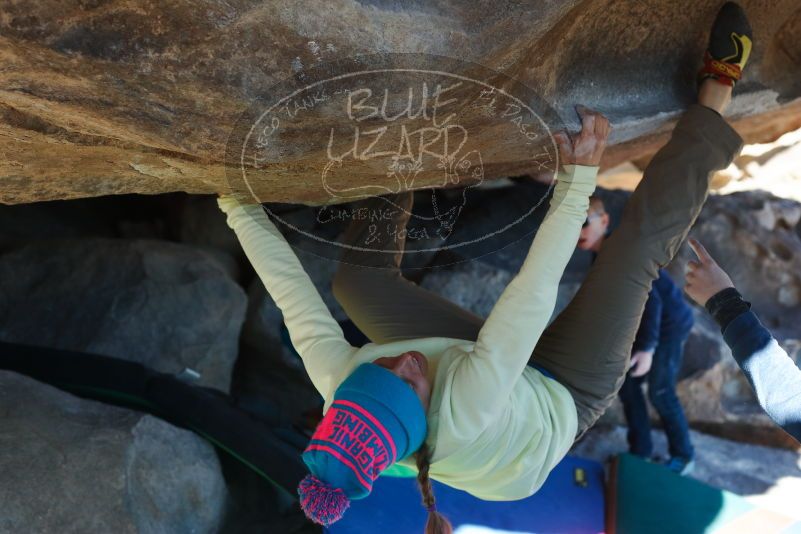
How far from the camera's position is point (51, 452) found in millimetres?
2010

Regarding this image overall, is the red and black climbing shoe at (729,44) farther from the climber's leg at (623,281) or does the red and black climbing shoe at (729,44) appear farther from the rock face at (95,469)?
the rock face at (95,469)

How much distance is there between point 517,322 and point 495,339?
5 cm

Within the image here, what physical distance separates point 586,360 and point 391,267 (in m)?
0.57

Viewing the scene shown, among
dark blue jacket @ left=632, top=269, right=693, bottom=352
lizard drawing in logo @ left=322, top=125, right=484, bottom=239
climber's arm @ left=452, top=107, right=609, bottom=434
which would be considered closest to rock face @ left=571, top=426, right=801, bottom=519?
dark blue jacket @ left=632, top=269, right=693, bottom=352

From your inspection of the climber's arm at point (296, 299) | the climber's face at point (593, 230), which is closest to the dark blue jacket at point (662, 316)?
the climber's face at point (593, 230)

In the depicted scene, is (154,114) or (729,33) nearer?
(154,114)

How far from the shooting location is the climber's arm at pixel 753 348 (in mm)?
1627

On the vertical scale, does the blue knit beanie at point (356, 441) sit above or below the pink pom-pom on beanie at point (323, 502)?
above

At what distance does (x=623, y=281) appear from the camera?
1.75 meters

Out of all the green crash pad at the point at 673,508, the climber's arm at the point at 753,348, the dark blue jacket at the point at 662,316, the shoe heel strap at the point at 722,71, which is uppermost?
the shoe heel strap at the point at 722,71

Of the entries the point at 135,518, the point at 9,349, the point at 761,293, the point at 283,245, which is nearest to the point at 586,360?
the point at 283,245

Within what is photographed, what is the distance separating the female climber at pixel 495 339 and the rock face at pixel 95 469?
79 cm

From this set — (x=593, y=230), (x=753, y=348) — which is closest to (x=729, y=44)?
(x=593, y=230)

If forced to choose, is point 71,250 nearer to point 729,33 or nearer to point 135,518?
point 135,518
